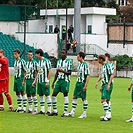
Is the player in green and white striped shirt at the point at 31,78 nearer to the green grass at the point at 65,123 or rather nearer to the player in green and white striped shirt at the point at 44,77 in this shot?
the player in green and white striped shirt at the point at 44,77

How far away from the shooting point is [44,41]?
207 ft

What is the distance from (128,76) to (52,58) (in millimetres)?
7918

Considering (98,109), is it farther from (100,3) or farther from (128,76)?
(100,3)

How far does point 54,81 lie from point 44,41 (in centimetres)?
4157

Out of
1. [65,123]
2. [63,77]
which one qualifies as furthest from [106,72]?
[65,123]

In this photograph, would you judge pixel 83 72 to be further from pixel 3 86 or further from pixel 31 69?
pixel 3 86

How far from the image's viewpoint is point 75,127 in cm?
1817

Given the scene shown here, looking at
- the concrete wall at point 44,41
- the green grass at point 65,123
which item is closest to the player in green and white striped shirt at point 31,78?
the green grass at point 65,123

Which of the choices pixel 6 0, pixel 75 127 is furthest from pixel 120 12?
pixel 75 127

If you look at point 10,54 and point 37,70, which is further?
point 10,54

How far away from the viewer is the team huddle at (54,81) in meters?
20.5

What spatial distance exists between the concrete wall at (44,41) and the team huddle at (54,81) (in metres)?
37.5

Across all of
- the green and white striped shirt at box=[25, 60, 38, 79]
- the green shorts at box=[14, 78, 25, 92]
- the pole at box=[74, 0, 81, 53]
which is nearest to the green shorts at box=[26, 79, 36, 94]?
the green and white striped shirt at box=[25, 60, 38, 79]

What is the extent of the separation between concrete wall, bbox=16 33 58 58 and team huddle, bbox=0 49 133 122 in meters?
37.5
